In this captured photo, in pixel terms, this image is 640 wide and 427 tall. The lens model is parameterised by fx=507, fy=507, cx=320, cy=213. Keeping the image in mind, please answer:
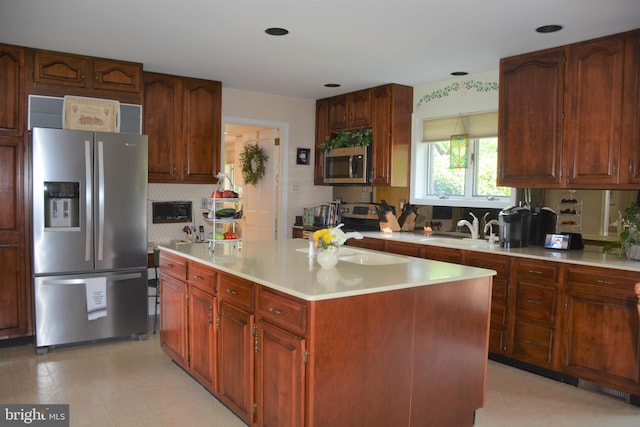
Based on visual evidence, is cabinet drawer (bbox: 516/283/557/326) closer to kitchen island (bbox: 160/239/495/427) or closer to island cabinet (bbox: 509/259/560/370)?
island cabinet (bbox: 509/259/560/370)

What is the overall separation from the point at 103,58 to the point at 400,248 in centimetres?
318

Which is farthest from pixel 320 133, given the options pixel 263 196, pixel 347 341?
pixel 347 341

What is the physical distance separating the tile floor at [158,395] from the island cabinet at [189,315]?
17cm

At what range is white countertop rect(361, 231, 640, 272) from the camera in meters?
3.35

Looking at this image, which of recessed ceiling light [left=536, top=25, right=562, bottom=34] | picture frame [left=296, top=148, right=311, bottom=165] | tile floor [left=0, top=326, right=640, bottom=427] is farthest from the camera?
picture frame [left=296, top=148, right=311, bottom=165]

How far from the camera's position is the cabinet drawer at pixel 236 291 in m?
2.67

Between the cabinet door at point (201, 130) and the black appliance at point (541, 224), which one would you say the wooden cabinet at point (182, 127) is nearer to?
the cabinet door at point (201, 130)

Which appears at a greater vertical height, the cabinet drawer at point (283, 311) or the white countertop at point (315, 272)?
the white countertop at point (315, 272)

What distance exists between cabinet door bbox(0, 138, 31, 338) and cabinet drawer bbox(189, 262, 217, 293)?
1844 mm

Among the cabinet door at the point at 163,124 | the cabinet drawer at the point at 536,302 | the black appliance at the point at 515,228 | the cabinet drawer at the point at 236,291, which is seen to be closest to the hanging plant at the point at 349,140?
the cabinet door at the point at 163,124

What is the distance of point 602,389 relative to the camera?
135 inches

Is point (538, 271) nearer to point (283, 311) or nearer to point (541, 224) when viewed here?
point (541, 224)

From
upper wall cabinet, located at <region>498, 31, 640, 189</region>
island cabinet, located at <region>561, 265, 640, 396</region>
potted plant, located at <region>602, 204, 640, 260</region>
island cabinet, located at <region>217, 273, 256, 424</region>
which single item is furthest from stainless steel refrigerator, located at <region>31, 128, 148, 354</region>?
potted plant, located at <region>602, 204, 640, 260</region>

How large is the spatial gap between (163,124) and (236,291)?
2.88 m
